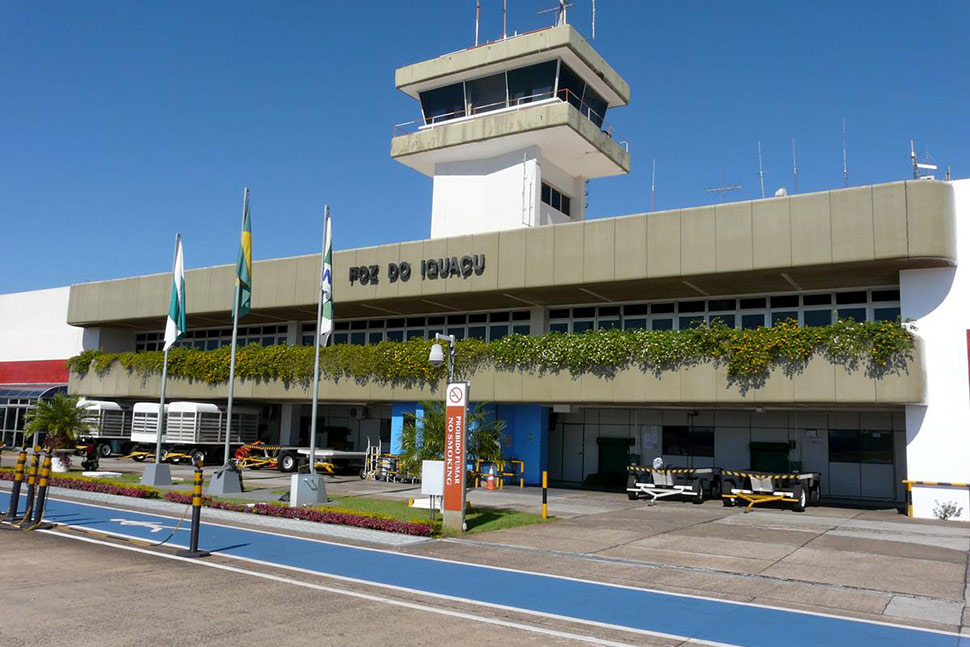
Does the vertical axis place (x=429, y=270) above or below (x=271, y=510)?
above

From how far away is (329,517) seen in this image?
18.9 m

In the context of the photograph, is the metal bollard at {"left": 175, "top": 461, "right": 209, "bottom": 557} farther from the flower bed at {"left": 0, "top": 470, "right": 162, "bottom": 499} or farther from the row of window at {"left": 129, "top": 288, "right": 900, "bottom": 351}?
the row of window at {"left": 129, "top": 288, "right": 900, "bottom": 351}

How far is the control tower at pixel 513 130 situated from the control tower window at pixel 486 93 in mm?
48

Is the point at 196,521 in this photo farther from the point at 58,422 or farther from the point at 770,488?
the point at 58,422

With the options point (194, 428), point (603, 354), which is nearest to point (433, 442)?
point (603, 354)

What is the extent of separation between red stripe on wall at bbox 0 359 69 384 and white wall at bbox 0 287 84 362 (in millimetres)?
345

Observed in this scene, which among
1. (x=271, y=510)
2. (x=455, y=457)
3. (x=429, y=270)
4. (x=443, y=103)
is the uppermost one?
(x=443, y=103)

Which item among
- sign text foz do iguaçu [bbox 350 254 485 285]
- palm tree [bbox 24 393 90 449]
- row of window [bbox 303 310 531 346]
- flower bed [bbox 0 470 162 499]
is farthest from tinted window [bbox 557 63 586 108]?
palm tree [bbox 24 393 90 449]

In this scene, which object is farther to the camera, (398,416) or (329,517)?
(398,416)

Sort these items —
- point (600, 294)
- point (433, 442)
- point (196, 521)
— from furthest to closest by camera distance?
point (600, 294) → point (433, 442) → point (196, 521)

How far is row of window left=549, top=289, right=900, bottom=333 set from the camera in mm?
26969

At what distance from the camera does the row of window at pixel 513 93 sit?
34.8 m

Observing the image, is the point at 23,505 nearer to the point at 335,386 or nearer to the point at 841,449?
the point at 335,386

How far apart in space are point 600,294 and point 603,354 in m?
3.35
